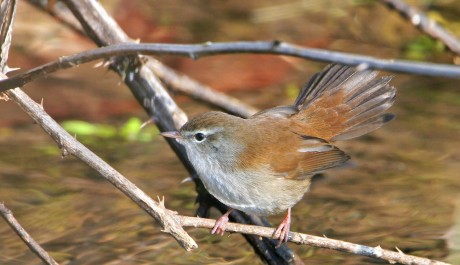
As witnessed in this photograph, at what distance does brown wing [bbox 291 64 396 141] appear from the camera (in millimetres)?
5434

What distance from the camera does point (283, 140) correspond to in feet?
17.2

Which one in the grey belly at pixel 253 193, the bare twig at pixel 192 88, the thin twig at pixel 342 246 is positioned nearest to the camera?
the thin twig at pixel 342 246

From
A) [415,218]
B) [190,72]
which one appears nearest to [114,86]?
[190,72]

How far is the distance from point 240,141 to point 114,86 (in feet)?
10.7

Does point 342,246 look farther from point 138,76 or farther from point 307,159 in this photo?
point 138,76

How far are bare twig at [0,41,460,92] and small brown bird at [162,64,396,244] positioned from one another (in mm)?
1279

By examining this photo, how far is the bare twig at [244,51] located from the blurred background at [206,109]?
71.3 inches

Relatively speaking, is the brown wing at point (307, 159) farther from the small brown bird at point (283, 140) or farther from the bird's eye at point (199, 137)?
the bird's eye at point (199, 137)

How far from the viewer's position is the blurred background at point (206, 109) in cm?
568

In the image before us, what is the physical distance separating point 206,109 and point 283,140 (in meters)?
2.66

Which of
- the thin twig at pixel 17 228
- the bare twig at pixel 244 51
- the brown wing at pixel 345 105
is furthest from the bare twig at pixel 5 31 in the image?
the brown wing at pixel 345 105

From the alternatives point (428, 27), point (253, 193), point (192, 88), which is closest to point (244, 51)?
point (253, 193)

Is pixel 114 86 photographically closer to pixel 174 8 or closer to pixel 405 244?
pixel 174 8

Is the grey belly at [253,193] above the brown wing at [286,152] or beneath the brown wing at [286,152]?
beneath
